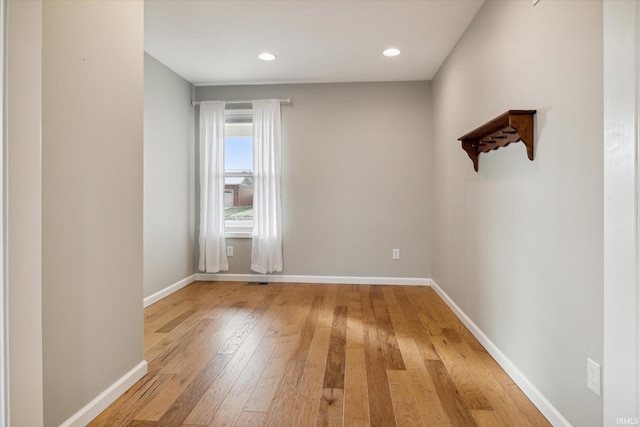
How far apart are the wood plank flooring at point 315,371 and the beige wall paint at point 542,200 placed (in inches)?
12.0

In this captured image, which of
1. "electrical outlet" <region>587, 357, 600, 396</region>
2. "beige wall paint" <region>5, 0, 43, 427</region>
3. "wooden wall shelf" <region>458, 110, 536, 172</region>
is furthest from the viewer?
"wooden wall shelf" <region>458, 110, 536, 172</region>

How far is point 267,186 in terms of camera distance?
14.5 ft

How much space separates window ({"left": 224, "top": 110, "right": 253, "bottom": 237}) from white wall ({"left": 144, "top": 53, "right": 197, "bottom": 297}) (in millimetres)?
→ 422

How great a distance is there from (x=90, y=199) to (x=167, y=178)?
7.91 ft

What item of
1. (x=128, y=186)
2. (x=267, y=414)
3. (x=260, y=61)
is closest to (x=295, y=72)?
(x=260, y=61)

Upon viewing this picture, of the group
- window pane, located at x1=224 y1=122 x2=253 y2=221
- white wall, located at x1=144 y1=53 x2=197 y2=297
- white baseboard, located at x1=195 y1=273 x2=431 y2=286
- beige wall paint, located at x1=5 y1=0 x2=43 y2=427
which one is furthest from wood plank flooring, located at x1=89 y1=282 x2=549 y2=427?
window pane, located at x1=224 y1=122 x2=253 y2=221

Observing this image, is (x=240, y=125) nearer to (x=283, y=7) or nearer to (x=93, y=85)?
(x=283, y=7)

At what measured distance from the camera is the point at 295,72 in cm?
410

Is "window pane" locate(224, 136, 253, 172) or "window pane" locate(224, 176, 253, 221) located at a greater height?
"window pane" locate(224, 136, 253, 172)

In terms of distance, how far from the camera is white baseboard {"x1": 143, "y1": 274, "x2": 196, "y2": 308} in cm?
358

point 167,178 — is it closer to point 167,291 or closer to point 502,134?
point 167,291

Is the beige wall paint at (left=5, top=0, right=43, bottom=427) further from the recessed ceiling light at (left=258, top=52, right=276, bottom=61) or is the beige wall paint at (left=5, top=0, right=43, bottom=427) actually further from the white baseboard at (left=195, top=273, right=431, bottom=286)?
the white baseboard at (left=195, top=273, right=431, bottom=286)

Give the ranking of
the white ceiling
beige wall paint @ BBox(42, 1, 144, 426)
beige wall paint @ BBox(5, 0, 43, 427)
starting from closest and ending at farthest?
beige wall paint @ BBox(5, 0, 43, 427)
beige wall paint @ BBox(42, 1, 144, 426)
the white ceiling

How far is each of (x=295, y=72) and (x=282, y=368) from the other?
317cm
